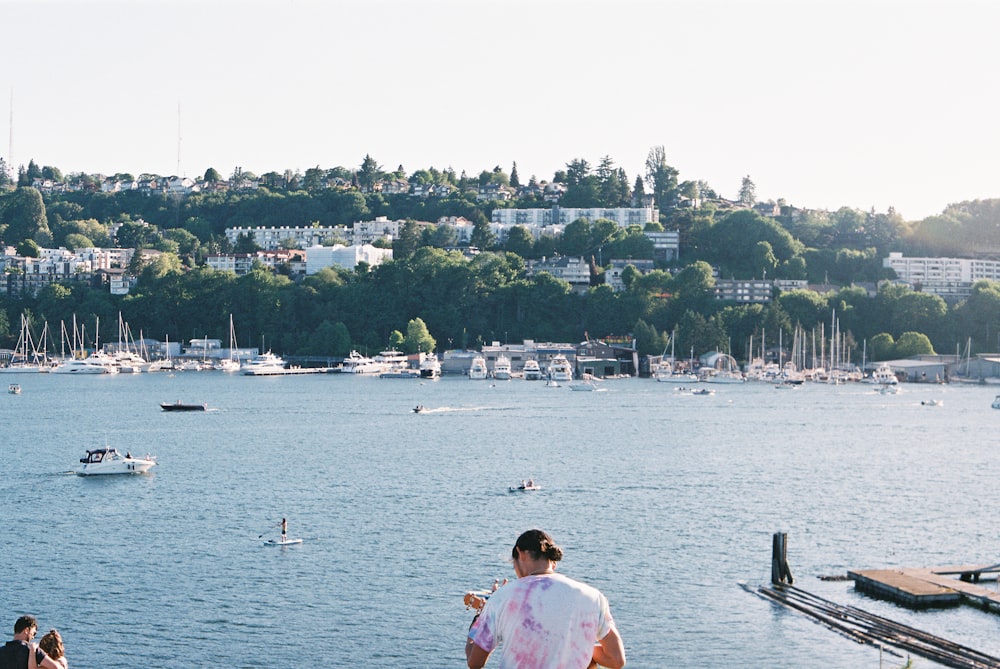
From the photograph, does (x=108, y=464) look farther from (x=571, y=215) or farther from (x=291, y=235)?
(x=291, y=235)

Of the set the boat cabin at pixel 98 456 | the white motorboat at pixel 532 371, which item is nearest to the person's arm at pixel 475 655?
the boat cabin at pixel 98 456

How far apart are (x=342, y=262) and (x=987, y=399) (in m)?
81.7

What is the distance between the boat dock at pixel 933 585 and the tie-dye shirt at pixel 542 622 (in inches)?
760

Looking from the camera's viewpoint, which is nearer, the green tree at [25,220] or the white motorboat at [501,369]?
the white motorboat at [501,369]

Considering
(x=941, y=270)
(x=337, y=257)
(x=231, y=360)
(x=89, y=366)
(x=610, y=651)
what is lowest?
(x=89, y=366)

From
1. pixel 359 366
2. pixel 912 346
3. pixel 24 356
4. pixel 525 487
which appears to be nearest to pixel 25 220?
pixel 24 356

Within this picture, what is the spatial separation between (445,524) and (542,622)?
27.7 m

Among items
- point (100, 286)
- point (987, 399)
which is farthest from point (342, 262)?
point (987, 399)

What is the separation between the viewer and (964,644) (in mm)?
23031

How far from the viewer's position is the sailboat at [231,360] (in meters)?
127

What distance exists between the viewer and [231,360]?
422ft

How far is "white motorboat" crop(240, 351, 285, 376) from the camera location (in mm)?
119562

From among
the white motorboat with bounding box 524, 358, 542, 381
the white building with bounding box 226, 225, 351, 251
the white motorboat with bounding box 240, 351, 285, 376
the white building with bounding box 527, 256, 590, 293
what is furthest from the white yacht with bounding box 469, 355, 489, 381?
the white building with bounding box 226, 225, 351, 251

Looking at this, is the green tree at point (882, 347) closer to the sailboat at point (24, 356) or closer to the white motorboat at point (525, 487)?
the sailboat at point (24, 356)
